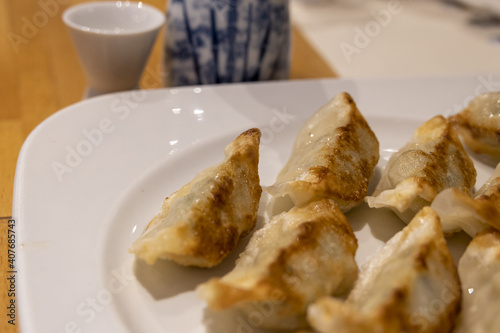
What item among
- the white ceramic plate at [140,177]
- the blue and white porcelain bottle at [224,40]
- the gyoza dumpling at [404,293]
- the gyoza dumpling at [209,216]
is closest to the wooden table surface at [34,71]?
the white ceramic plate at [140,177]

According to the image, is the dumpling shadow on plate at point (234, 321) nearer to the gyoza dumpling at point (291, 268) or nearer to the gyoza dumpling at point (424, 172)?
the gyoza dumpling at point (291, 268)

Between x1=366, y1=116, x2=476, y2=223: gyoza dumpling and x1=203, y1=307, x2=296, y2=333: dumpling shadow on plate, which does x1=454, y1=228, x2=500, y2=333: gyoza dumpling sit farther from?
x1=203, y1=307, x2=296, y2=333: dumpling shadow on plate

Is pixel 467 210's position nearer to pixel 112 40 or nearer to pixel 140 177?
pixel 140 177

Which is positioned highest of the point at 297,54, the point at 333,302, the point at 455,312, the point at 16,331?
the point at 333,302

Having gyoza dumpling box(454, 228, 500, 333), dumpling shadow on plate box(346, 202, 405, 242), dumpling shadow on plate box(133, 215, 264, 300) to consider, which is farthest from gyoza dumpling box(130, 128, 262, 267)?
gyoza dumpling box(454, 228, 500, 333)

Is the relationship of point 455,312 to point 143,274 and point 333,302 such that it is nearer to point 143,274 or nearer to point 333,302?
point 333,302

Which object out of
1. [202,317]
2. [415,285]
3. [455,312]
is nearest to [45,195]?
[202,317]

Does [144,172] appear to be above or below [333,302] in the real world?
below
